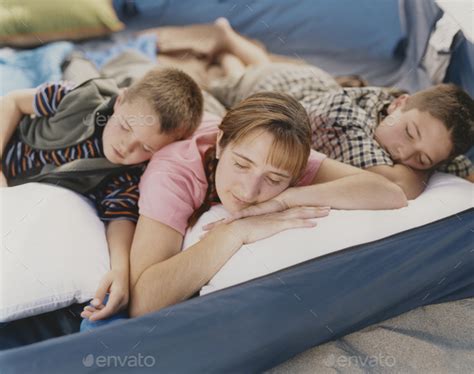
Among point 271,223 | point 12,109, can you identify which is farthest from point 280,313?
point 12,109

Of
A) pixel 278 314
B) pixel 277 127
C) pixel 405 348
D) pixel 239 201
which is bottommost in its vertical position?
pixel 405 348

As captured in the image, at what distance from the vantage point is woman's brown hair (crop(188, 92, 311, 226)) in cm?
91

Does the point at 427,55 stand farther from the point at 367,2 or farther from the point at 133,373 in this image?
the point at 133,373

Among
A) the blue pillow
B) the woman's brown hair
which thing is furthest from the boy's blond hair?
the blue pillow

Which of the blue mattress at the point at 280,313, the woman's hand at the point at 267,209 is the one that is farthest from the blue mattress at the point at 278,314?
the woman's hand at the point at 267,209

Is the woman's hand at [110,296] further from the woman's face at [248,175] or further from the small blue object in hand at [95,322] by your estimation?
the woman's face at [248,175]

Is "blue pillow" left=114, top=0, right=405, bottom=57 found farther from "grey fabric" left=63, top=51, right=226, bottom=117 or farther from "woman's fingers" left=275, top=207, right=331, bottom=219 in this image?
"woman's fingers" left=275, top=207, right=331, bottom=219

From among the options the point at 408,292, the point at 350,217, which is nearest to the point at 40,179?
the point at 350,217

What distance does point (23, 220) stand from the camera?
0.94 meters

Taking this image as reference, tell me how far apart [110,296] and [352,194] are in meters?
0.44

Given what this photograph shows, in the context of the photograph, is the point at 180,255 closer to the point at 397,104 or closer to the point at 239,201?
the point at 239,201

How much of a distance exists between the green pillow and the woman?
2.99ft

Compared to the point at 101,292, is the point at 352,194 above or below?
above

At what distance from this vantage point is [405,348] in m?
1.01
